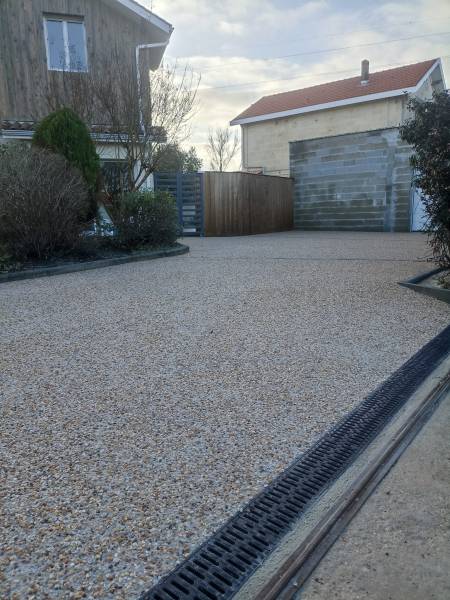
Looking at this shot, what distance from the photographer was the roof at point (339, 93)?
17266 millimetres

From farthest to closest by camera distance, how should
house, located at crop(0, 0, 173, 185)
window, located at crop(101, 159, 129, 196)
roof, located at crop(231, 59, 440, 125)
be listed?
1. roof, located at crop(231, 59, 440, 125)
2. house, located at crop(0, 0, 173, 185)
3. window, located at crop(101, 159, 129, 196)

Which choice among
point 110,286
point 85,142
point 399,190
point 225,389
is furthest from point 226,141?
point 225,389

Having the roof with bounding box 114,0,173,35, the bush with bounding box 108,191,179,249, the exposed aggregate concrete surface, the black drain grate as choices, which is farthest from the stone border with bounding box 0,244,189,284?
the roof with bounding box 114,0,173,35

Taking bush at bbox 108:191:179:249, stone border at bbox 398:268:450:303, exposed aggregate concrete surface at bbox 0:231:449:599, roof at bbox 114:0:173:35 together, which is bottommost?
exposed aggregate concrete surface at bbox 0:231:449:599

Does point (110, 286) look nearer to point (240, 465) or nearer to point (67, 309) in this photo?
point (67, 309)

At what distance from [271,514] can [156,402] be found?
93cm

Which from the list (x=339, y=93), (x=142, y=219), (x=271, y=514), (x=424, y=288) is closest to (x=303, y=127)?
(x=339, y=93)

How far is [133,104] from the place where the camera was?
32.4ft

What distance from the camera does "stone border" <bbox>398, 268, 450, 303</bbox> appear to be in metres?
4.45

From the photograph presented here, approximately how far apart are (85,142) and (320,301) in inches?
195

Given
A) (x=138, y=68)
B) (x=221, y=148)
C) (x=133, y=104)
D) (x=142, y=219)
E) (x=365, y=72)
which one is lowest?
(x=142, y=219)

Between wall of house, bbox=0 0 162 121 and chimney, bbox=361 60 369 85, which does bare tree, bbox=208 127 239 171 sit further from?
wall of house, bbox=0 0 162 121

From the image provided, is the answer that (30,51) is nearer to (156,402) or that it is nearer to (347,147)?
(347,147)

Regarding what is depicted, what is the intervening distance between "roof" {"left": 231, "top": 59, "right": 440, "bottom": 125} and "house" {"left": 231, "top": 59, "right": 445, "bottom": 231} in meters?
0.04
